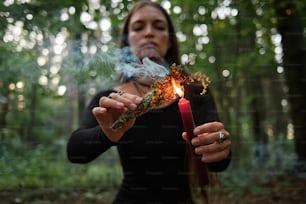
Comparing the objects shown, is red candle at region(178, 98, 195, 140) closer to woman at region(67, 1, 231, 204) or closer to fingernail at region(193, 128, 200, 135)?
fingernail at region(193, 128, 200, 135)

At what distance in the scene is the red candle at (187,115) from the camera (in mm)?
581

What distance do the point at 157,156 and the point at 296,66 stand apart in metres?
0.97

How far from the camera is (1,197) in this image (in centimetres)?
248

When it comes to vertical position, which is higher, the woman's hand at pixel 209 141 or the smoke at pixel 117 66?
the smoke at pixel 117 66

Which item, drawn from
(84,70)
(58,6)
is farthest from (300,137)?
(58,6)

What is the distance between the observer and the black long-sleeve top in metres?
1.29

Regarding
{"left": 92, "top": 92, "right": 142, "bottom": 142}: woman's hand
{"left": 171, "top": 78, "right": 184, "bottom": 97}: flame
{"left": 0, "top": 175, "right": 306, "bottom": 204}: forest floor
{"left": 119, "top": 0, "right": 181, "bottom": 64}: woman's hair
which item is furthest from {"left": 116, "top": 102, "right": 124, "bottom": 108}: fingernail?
{"left": 0, "top": 175, "right": 306, "bottom": 204}: forest floor

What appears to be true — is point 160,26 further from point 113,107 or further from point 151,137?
point 113,107

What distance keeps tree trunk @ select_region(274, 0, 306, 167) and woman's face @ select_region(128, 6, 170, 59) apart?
784 millimetres

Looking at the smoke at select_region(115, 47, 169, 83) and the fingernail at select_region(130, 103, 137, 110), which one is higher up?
the smoke at select_region(115, 47, 169, 83)

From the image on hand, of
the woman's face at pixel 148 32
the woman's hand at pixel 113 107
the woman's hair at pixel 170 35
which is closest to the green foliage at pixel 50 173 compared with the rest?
the woman's hair at pixel 170 35

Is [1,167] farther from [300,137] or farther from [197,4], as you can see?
[300,137]

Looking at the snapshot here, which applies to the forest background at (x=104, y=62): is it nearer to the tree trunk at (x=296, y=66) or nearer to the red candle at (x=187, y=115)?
the tree trunk at (x=296, y=66)

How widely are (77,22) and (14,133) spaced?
2113 millimetres
